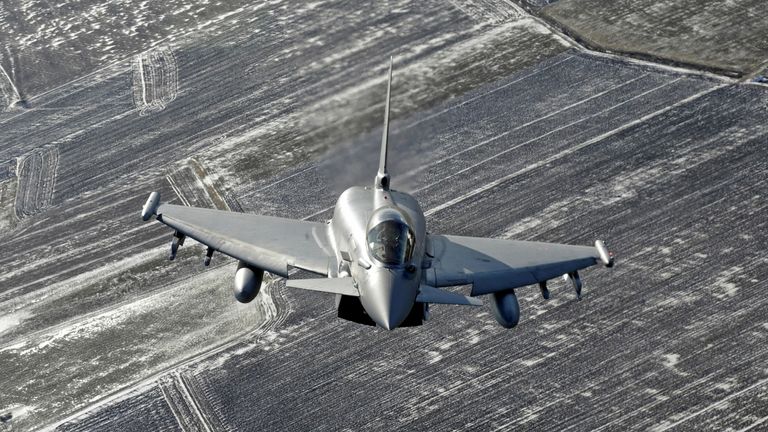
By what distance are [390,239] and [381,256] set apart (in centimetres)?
59

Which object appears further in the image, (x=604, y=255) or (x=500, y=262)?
(x=500, y=262)

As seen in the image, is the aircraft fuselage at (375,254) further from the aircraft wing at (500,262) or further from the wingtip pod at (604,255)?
the wingtip pod at (604,255)

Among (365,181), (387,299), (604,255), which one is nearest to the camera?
(387,299)

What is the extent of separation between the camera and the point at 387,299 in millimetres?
27500

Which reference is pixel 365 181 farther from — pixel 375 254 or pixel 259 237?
pixel 375 254

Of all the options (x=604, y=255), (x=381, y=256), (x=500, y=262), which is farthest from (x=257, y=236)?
(x=604, y=255)

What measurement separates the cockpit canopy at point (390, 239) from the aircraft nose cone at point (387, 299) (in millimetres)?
523

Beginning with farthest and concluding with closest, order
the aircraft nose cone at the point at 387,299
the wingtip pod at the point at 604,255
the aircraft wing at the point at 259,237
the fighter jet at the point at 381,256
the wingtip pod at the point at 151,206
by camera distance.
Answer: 1. the wingtip pod at the point at 151,206
2. the aircraft wing at the point at 259,237
3. the wingtip pod at the point at 604,255
4. the fighter jet at the point at 381,256
5. the aircraft nose cone at the point at 387,299

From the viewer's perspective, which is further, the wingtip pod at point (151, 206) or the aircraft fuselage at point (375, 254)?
the wingtip pod at point (151, 206)

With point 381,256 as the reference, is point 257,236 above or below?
below

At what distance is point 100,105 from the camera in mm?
A: 49500

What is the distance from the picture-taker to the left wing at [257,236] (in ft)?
103

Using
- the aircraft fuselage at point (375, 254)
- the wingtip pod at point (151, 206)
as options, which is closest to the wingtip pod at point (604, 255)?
the aircraft fuselage at point (375, 254)

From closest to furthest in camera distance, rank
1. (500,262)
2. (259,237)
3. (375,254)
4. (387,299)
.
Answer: (387,299)
(375,254)
(500,262)
(259,237)
